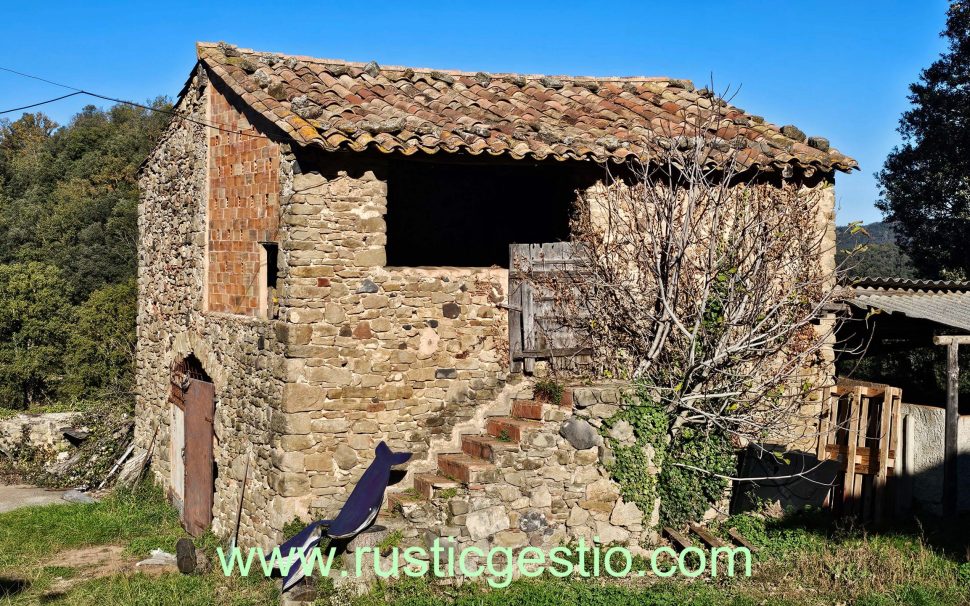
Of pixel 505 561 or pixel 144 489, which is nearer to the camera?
pixel 505 561

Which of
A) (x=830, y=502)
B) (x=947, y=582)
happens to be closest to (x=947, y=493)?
(x=830, y=502)

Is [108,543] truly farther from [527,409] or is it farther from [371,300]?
[527,409]

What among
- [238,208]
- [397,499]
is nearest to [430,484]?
[397,499]

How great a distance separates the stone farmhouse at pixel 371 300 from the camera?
346 inches

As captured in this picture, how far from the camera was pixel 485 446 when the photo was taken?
352 inches

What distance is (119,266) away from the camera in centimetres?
3016

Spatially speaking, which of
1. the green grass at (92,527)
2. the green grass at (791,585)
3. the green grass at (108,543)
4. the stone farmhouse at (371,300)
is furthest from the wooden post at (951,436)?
the green grass at (92,527)

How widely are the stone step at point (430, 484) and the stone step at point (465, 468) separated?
84 millimetres

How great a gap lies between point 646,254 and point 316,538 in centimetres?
484

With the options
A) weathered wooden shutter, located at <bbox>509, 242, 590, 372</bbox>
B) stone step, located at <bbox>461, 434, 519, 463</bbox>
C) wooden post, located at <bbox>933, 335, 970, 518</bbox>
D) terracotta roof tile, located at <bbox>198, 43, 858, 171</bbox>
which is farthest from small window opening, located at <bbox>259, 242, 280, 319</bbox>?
wooden post, located at <bbox>933, 335, 970, 518</bbox>

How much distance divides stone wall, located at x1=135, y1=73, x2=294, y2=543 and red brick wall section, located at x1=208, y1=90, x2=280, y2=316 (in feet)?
0.56

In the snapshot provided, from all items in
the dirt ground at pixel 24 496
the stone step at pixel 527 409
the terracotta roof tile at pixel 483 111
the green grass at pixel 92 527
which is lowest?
the dirt ground at pixel 24 496

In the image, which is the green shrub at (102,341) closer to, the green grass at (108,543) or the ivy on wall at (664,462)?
the green grass at (108,543)

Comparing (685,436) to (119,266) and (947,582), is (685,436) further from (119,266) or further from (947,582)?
(119,266)
